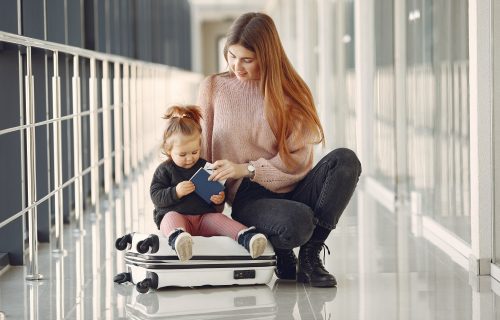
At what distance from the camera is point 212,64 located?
24.6 metres

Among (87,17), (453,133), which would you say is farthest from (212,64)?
(453,133)

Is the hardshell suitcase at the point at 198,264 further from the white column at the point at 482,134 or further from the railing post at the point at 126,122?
the railing post at the point at 126,122

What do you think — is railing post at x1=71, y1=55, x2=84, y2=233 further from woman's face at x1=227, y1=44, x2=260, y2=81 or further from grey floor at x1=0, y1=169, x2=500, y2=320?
woman's face at x1=227, y1=44, x2=260, y2=81

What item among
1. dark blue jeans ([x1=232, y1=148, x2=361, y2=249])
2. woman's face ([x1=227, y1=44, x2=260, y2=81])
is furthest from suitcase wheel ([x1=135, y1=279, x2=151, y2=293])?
woman's face ([x1=227, y1=44, x2=260, y2=81])

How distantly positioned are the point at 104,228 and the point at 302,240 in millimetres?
1443

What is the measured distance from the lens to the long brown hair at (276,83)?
2.81 meters

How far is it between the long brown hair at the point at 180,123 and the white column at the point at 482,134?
0.84 meters

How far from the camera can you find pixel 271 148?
289 cm

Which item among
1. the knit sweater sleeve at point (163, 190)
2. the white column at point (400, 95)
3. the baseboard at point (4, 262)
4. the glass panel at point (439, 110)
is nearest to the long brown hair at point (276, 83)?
the knit sweater sleeve at point (163, 190)

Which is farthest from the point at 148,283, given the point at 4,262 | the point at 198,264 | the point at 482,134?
the point at 482,134

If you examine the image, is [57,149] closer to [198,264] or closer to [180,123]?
[180,123]

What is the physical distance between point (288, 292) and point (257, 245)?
0.16m

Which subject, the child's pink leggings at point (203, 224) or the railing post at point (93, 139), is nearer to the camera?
the child's pink leggings at point (203, 224)

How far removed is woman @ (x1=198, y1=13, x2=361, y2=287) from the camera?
276 cm
